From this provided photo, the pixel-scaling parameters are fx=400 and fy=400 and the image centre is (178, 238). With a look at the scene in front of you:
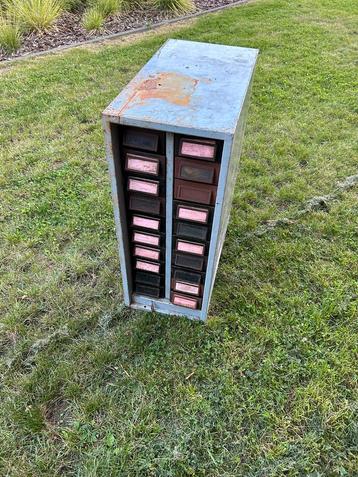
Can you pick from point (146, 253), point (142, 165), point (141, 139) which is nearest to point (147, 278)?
point (146, 253)

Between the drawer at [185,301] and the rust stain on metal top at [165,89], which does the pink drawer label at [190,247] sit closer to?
the drawer at [185,301]

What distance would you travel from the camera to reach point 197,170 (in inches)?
60.5

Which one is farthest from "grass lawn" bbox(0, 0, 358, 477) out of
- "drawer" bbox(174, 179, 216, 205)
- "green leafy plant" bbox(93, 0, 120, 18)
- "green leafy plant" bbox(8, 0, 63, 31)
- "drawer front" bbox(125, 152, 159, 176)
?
"green leafy plant" bbox(93, 0, 120, 18)

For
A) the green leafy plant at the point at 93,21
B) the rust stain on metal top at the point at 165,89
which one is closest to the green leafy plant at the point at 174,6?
the green leafy plant at the point at 93,21

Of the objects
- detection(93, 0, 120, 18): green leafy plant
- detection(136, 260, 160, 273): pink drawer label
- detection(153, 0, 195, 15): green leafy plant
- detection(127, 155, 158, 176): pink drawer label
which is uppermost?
detection(127, 155, 158, 176): pink drawer label

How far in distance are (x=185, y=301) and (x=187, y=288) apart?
101 millimetres

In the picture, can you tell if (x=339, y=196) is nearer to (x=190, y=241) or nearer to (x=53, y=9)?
(x=190, y=241)

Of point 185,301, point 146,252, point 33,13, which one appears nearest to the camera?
point 146,252

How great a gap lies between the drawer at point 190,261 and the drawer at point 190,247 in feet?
0.10

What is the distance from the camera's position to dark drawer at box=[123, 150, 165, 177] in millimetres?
1561

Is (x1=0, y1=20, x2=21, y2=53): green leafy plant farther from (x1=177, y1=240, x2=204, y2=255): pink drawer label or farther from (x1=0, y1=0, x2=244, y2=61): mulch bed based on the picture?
(x1=177, y1=240, x2=204, y2=255): pink drawer label

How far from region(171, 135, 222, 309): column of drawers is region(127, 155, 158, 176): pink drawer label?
3.5 inches

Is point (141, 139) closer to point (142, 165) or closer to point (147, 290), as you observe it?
point (142, 165)

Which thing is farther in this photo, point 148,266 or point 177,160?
point 148,266
